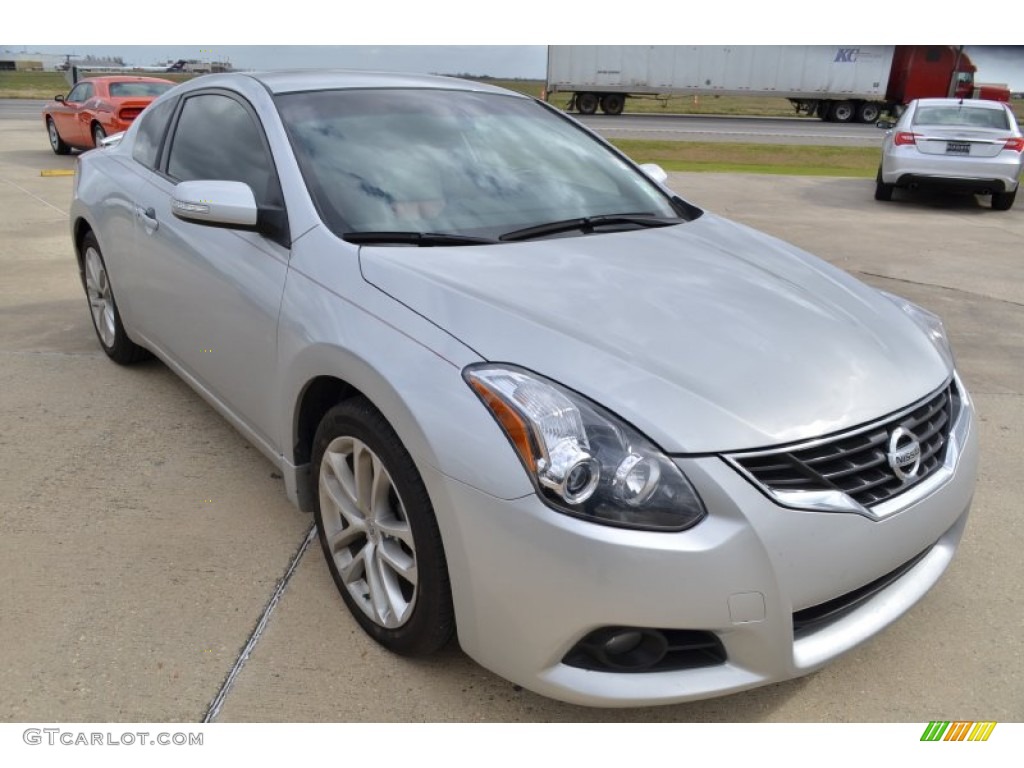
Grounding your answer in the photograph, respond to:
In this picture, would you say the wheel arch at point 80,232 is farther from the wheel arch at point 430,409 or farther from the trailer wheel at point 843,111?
the trailer wheel at point 843,111

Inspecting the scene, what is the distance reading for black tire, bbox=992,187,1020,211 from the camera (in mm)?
11188

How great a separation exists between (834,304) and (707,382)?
0.84 m

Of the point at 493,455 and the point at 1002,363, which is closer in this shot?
the point at 493,455

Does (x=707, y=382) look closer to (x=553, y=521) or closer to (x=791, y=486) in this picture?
(x=791, y=486)

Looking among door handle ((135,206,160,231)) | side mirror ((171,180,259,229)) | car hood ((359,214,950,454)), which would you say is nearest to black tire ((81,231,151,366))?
door handle ((135,206,160,231))

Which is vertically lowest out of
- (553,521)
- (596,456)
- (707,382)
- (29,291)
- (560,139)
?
(29,291)

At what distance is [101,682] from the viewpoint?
227 centimetres

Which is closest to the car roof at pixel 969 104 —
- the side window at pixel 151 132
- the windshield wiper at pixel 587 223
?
the windshield wiper at pixel 587 223

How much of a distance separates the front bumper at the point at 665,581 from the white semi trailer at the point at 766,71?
33523mm

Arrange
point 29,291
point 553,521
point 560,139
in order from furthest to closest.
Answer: point 29,291, point 560,139, point 553,521

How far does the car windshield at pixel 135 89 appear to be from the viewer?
14.0m

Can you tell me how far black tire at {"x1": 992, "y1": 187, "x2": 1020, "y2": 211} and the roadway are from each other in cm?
1112

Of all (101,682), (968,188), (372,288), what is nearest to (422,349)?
(372,288)

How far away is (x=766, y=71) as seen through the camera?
33.5 metres
